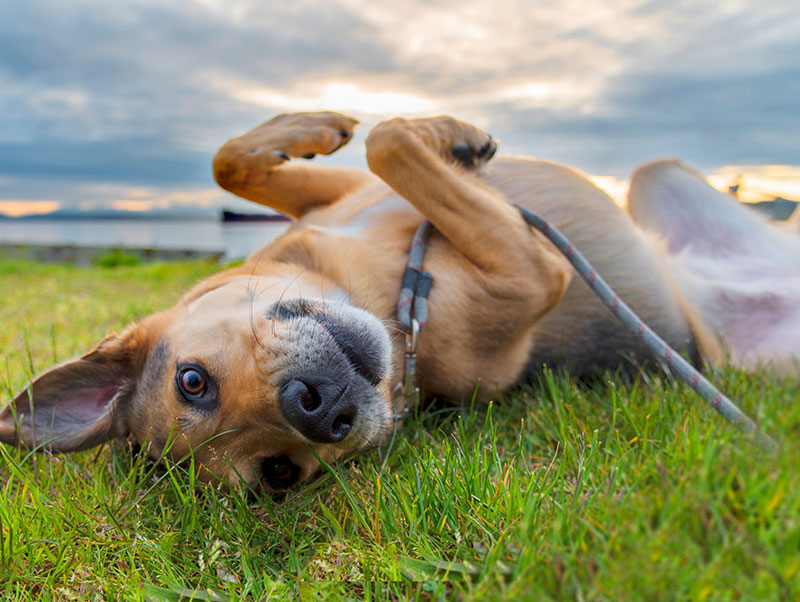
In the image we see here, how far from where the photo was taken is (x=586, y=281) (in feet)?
9.14

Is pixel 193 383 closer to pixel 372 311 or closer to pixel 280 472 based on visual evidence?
pixel 280 472

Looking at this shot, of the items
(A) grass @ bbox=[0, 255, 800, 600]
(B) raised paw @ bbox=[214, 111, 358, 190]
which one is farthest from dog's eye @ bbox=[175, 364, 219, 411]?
(B) raised paw @ bbox=[214, 111, 358, 190]

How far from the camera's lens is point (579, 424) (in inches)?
95.6

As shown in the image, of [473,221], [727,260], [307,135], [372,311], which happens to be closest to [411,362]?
[372,311]

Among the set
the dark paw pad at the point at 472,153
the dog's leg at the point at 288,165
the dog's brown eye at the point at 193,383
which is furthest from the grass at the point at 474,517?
the dog's leg at the point at 288,165

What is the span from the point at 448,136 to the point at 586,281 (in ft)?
3.48

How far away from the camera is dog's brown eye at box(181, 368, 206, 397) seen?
7.66 ft

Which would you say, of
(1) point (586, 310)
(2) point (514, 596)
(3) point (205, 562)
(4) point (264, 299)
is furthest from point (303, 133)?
(2) point (514, 596)

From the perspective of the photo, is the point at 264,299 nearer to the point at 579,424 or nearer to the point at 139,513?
the point at 139,513

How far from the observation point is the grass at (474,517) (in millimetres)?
1163

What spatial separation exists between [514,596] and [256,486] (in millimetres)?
1370

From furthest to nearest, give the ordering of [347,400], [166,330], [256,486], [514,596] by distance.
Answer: [166,330] < [256,486] < [347,400] < [514,596]

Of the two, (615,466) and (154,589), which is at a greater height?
(615,466)

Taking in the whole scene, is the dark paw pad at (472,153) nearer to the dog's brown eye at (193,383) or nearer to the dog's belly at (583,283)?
the dog's belly at (583,283)
